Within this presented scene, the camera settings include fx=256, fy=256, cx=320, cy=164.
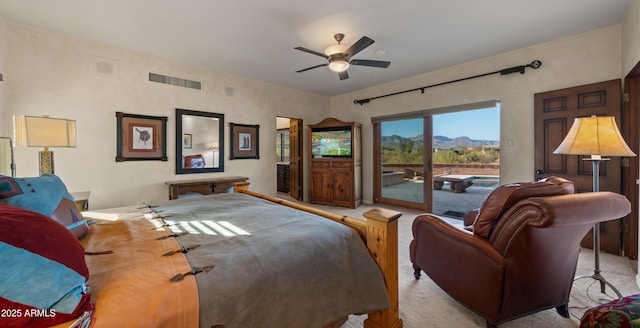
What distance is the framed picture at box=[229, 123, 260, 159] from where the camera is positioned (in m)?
4.75

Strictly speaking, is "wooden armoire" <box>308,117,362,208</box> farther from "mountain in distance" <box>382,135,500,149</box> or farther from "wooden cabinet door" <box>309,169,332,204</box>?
"mountain in distance" <box>382,135,500,149</box>

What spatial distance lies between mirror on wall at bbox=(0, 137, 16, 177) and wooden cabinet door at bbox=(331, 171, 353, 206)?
4577 millimetres

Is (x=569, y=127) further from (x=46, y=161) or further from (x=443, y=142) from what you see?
(x=46, y=161)

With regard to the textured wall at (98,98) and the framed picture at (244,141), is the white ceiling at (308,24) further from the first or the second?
the framed picture at (244,141)

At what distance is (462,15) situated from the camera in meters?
2.83

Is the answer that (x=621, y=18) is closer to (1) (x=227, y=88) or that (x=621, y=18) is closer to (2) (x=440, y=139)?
(2) (x=440, y=139)

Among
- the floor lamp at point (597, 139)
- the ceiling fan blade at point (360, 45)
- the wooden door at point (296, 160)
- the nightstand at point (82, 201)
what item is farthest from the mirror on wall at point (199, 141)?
the floor lamp at point (597, 139)

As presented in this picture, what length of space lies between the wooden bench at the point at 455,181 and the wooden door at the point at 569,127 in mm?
2688

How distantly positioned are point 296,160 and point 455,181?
3.94 m

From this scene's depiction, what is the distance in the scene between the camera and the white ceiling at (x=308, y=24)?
2.62 meters

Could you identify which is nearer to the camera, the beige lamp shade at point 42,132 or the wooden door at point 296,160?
the beige lamp shade at point 42,132

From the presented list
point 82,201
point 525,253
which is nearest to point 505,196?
point 525,253

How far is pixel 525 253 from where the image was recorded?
152 centimetres

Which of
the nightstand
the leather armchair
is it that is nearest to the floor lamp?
the leather armchair
